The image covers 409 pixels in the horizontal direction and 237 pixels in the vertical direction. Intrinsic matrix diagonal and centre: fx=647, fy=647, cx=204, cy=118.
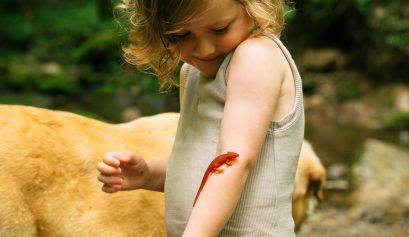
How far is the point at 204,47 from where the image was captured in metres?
1.86

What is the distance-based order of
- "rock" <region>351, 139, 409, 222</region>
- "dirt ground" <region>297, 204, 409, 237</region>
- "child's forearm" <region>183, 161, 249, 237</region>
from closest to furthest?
"child's forearm" <region>183, 161, 249, 237</region>
"dirt ground" <region>297, 204, 409, 237</region>
"rock" <region>351, 139, 409, 222</region>

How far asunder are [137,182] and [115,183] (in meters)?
0.16

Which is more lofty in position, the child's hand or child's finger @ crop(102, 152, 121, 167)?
child's finger @ crop(102, 152, 121, 167)

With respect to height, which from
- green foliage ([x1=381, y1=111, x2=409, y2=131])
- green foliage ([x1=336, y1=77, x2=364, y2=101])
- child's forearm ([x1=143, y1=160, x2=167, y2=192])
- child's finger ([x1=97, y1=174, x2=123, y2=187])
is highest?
child's finger ([x1=97, y1=174, x2=123, y2=187])

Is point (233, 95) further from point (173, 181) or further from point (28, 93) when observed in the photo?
point (28, 93)

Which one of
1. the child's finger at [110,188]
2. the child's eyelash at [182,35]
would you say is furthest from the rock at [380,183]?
the child's eyelash at [182,35]

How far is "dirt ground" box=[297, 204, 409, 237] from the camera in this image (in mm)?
5047

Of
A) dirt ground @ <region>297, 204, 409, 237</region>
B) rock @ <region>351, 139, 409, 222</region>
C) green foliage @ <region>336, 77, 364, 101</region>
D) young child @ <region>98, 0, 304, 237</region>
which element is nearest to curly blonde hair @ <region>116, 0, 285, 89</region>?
young child @ <region>98, 0, 304, 237</region>

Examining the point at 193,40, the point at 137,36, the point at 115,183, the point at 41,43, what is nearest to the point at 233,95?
the point at 193,40

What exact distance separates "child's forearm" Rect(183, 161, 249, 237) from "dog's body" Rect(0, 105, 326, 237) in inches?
25.6

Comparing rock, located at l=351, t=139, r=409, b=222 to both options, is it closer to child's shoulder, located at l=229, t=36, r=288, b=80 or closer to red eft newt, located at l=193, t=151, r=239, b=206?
child's shoulder, located at l=229, t=36, r=288, b=80

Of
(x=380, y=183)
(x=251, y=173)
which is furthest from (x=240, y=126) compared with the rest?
(x=380, y=183)

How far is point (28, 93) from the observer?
381 inches

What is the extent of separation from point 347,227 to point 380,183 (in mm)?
751
